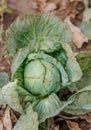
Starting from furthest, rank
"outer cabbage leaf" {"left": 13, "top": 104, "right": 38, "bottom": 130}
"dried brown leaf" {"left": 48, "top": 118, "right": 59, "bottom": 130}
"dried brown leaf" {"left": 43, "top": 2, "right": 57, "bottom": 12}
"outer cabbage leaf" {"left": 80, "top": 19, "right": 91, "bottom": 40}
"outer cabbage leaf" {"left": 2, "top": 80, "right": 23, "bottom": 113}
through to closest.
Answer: "dried brown leaf" {"left": 43, "top": 2, "right": 57, "bottom": 12}, "outer cabbage leaf" {"left": 80, "top": 19, "right": 91, "bottom": 40}, "dried brown leaf" {"left": 48, "top": 118, "right": 59, "bottom": 130}, "outer cabbage leaf" {"left": 13, "top": 104, "right": 38, "bottom": 130}, "outer cabbage leaf" {"left": 2, "top": 80, "right": 23, "bottom": 113}

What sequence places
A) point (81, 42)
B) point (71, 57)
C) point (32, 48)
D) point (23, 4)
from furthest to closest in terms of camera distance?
point (23, 4), point (81, 42), point (32, 48), point (71, 57)

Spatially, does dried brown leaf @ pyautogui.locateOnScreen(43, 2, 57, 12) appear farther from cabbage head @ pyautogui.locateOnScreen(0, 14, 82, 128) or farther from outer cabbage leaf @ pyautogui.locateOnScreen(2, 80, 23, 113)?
outer cabbage leaf @ pyautogui.locateOnScreen(2, 80, 23, 113)

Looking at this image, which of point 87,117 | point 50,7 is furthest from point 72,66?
point 50,7

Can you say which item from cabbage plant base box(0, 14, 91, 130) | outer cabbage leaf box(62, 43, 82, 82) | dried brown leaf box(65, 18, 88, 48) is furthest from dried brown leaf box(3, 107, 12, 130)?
dried brown leaf box(65, 18, 88, 48)

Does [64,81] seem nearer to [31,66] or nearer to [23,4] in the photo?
[31,66]

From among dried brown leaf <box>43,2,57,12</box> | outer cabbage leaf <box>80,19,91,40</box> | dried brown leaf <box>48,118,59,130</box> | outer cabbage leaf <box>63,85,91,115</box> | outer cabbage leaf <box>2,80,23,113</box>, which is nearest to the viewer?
outer cabbage leaf <box>2,80,23,113</box>

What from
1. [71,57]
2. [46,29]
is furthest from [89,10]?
[71,57]

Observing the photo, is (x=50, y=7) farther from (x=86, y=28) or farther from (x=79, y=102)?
(x=79, y=102)

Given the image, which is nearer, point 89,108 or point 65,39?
point 89,108

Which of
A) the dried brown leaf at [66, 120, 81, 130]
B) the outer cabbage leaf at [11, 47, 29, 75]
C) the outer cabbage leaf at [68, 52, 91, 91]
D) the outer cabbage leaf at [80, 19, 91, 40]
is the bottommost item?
the dried brown leaf at [66, 120, 81, 130]
